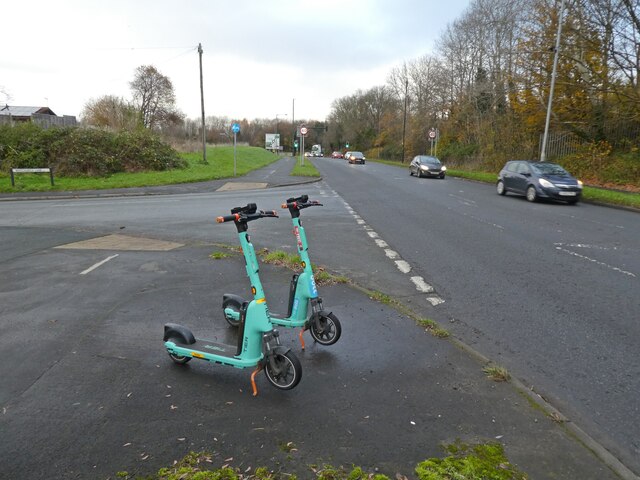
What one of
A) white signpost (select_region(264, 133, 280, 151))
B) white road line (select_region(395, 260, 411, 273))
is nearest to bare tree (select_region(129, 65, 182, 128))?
white signpost (select_region(264, 133, 280, 151))

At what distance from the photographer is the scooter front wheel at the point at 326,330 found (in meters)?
4.07

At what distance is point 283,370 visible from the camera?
333 centimetres

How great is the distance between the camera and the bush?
2502cm

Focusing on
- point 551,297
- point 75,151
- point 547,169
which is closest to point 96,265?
point 551,297

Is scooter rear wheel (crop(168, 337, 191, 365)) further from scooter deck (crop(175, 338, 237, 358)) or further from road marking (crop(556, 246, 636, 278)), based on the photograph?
road marking (crop(556, 246, 636, 278))

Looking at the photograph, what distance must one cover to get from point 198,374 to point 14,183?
22.5m

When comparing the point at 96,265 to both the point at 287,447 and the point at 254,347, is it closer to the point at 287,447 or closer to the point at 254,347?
the point at 254,347

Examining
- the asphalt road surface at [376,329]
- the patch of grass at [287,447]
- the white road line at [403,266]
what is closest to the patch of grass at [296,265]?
the asphalt road surface at [376,329]

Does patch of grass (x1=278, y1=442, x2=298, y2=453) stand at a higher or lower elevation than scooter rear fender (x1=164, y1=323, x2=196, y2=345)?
lower

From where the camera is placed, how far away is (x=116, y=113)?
32000 millimetres

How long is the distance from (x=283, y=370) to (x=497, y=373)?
168cm

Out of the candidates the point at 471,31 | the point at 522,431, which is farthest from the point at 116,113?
the point at 522,431

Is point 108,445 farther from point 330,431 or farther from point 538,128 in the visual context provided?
point 538,128

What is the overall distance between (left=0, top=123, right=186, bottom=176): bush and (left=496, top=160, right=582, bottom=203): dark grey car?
20494mm
